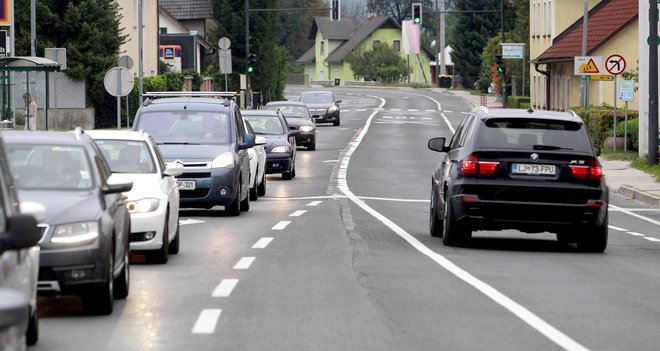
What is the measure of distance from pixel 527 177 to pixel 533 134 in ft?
1.71

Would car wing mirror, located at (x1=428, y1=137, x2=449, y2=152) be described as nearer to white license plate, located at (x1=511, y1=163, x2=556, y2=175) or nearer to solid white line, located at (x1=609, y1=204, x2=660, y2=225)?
white license plate, located at (x1=511, y1=163, x2=556, y2=175)

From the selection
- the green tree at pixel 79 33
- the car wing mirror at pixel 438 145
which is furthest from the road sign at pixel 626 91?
the green tree at pixel 79 33

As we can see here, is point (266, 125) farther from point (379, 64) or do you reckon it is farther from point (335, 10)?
point (379, 64)

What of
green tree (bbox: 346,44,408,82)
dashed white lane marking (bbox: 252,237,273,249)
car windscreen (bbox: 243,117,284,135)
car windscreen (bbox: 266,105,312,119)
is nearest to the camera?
dashed white lane marking (bbox: 252,237,273,249)

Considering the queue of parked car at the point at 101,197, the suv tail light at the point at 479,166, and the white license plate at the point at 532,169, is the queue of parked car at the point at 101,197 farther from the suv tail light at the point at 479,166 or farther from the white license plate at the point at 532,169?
the white license plate at the point at 532,169

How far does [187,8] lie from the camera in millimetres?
117188

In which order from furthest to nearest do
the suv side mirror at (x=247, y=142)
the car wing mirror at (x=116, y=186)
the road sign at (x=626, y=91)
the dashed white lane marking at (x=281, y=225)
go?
1. the road sign at (x=626, y=91)
2. the suv side mirror at (x=247, y=142)
3. the dashed white lane marking at (x=281, y=225)
4. the car wing mirror at (x=116, y=186)

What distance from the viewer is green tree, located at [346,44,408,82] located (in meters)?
164

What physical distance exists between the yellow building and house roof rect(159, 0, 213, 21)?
36.4m

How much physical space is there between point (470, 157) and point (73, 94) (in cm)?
4524

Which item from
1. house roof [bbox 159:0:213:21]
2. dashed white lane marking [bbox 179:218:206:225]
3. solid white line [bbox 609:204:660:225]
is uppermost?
house roof [bbox 159:0:213:21]

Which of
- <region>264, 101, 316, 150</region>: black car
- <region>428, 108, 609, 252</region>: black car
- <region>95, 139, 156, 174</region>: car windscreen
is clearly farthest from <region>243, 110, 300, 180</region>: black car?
<region>428, 108, 609, 252</region>: black car

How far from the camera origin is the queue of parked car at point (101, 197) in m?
7.25

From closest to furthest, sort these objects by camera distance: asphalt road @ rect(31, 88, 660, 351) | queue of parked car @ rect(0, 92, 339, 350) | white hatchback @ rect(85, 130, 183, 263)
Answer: queue of parked car @ rect(0, 92, 339, 350) → asphalt road @ rect(31, 88, 660, 351) → white hatchback @ rect(85, 130, 183, 263)
